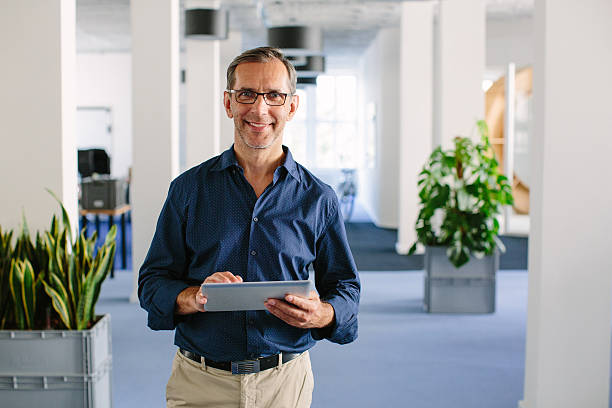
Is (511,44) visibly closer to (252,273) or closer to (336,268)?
(336,268)

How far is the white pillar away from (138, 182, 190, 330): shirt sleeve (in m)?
6.84

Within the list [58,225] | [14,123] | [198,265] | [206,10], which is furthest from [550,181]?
[206,10]

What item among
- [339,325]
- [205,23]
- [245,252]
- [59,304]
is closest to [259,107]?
[245,252]

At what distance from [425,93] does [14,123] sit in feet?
21.1

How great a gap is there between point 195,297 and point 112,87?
14.2 m

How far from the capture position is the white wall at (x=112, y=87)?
14.9m

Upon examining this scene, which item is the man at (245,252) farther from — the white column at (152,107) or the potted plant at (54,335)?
the white column at (152,107)

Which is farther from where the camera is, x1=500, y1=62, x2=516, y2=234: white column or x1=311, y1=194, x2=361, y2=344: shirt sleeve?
x1=500, y1=62, x2=516, y2=234: white column

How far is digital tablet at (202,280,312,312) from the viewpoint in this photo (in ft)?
4.91

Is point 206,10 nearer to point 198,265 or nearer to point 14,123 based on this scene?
point 14,123

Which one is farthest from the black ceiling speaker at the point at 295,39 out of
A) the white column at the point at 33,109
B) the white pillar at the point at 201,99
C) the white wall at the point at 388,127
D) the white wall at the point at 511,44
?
the white column at the point at 33,109

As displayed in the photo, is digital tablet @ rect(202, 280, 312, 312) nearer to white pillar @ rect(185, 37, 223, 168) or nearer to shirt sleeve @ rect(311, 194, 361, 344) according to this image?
shirt sleeve @ rect(311, 194, 361, 344)

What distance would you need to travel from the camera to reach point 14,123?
3.33m

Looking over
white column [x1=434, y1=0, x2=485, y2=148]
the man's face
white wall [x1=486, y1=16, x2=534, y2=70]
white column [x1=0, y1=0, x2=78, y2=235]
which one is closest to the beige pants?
the man's face
